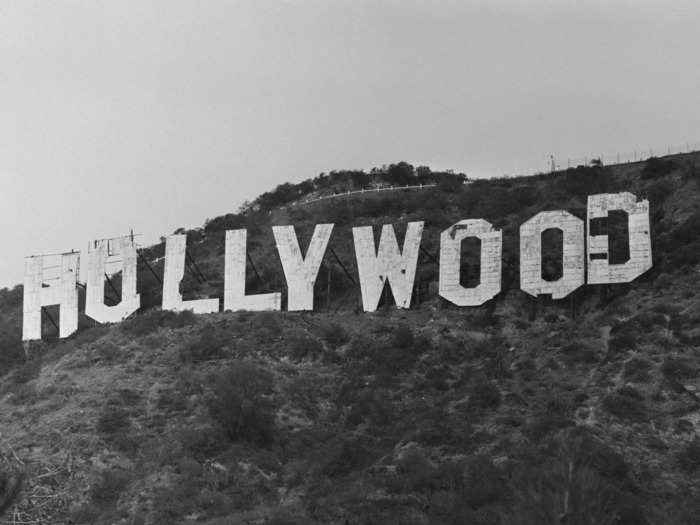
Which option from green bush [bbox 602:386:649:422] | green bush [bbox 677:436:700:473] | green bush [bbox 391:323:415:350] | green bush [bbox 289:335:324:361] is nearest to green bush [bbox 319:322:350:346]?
green bush [bbox 289:335:324:361]

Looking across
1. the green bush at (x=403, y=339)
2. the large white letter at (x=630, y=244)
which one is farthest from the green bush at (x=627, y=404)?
the green bush at (x=403, y=339)

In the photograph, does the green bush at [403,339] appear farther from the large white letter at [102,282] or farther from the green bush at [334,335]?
the large white letter at [102,282]

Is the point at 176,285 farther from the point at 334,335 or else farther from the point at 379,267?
the point at 379,267

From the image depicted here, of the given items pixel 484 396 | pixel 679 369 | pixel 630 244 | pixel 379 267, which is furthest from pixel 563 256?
pixel 679 369

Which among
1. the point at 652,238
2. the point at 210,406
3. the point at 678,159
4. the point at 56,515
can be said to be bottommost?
the point at 56,515

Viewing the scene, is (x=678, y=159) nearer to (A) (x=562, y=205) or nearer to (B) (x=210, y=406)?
(A) (x=562, y=205)

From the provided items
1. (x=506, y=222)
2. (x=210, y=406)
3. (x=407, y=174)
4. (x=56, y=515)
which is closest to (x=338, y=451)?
(x=210, y=406)

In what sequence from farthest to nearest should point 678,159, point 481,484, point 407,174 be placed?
point 407,174, point 678,159, point 481,484
